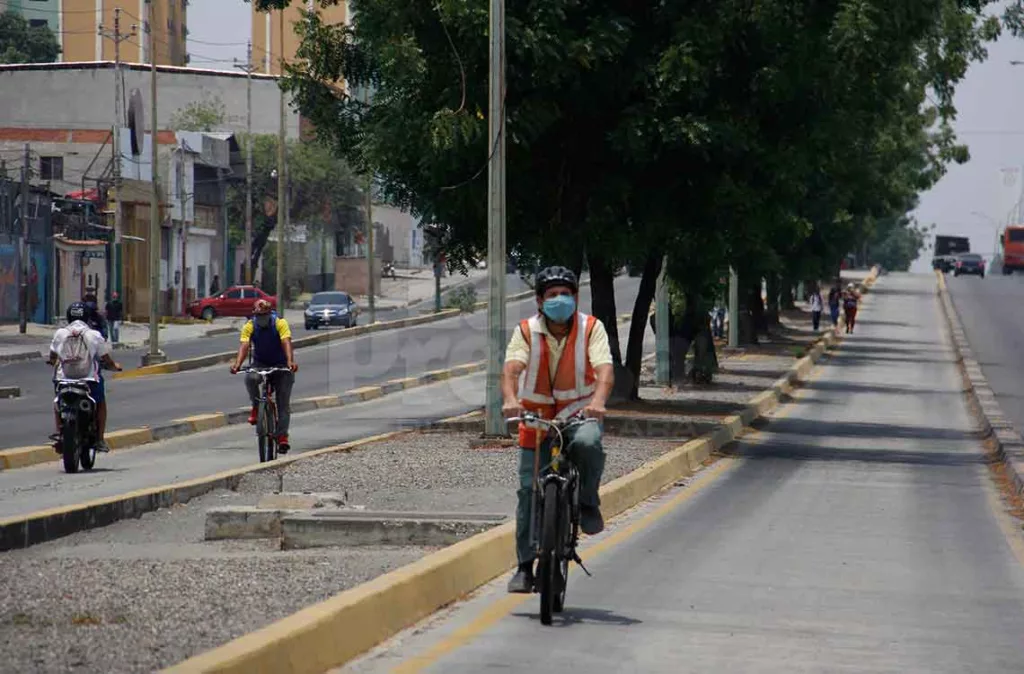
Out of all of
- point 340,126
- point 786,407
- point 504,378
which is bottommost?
point 786,407

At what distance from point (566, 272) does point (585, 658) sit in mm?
2308

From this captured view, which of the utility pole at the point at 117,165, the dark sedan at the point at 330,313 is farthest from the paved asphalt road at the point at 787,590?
the dark sedan at the point at 330,313

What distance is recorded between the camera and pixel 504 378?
9.92m

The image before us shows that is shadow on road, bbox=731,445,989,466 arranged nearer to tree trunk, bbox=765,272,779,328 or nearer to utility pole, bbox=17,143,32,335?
utility pole, bbox=17,143,32,335

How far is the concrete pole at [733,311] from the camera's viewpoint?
5116 cm

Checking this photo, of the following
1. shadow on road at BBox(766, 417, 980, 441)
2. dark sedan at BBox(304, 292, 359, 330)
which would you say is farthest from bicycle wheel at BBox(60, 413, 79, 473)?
dark sedan at BBox(304, 292, 359, 330)

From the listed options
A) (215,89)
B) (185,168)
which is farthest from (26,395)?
(215,89)

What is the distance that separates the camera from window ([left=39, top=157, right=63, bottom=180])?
8271 centimetres

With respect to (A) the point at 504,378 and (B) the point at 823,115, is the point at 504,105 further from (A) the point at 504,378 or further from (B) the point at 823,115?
(A) the point at 504,378

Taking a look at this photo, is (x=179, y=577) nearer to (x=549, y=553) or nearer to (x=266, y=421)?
(x=549, y=553)

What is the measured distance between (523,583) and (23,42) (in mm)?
108074

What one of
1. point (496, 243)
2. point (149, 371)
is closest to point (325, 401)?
point (149, 371)

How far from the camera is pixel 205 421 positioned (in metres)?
30.0

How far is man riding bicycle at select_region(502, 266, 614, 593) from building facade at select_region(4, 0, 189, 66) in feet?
354
